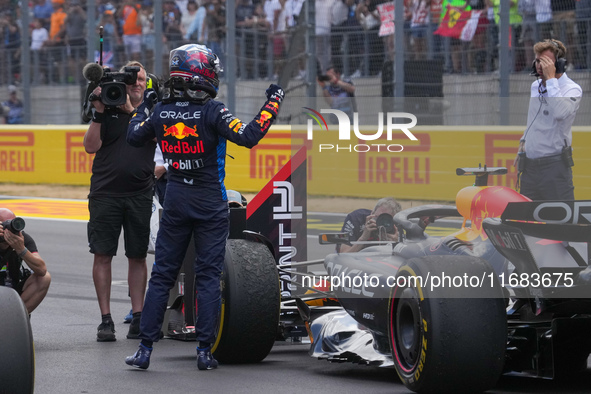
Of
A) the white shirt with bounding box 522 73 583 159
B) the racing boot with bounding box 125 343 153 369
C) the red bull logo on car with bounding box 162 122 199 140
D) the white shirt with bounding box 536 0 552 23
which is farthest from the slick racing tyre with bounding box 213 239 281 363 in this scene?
the white shirt with bounding box 536 0 552 23

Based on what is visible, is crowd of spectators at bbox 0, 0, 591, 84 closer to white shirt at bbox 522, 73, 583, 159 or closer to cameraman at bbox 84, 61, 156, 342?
cameraman at bbox 84, 61, 156, 342

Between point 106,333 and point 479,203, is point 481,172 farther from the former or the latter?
point 106,333

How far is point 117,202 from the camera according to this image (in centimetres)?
660

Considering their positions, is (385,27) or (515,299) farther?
(385,27)

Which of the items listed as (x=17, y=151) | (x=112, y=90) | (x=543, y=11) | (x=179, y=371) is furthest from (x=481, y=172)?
(x=17, y=151)

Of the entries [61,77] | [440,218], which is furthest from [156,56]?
[440,218]

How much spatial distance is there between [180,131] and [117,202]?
1.45 meters

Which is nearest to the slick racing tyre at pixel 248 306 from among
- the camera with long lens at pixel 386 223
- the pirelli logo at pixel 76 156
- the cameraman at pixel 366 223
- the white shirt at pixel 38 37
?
the cameraman at pixel 366 223

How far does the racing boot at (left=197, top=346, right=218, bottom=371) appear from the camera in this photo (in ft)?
17.5

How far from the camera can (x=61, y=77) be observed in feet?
58.4

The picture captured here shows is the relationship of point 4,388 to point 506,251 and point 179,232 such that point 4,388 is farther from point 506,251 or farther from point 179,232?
point 506,251

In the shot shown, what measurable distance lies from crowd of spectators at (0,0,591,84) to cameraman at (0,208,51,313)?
734cm

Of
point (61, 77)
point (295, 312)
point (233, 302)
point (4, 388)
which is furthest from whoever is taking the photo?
point (61, 77)

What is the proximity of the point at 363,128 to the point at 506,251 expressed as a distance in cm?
91
